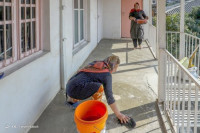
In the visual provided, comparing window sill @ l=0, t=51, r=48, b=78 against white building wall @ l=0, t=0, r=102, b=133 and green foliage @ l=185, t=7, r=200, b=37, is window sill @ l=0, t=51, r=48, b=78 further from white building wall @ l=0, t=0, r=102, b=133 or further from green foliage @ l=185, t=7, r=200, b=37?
green foliage @ l=185, t=7, r=200, b=37

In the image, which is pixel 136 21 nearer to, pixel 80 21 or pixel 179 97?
pixel 80 21

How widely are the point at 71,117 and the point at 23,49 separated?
101 centimetres

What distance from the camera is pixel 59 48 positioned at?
3619mm

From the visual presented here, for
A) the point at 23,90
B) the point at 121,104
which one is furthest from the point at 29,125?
the point at 121,104

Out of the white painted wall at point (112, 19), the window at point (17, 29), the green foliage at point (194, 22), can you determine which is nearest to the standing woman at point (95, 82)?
the window at point (17, 29)

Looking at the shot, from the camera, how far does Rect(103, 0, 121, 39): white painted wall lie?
384 inches

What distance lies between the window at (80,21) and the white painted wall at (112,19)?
3.65 m

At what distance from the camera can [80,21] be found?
584 cm

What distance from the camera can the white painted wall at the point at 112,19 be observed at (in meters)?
9.75

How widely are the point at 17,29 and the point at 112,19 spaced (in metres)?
7.72

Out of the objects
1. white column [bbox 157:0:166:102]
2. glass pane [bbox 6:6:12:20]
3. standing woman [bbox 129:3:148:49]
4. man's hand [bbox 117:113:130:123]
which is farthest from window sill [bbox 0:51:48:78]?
standing woman [bbox 129:3:148:49]

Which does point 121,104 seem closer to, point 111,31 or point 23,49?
point 23,49

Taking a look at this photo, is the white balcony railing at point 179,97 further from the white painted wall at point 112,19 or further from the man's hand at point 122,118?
the white painted wall at point 112,19

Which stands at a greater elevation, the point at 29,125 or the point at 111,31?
the point at 111,31
